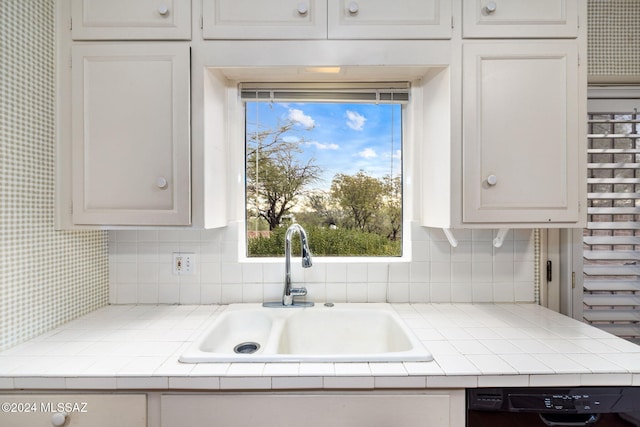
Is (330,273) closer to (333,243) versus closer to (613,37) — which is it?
(333,243)

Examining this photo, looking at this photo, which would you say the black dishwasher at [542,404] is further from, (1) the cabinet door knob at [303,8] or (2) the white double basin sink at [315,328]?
(1) the cabinet door knob at [303,8]

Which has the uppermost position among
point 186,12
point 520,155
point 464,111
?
point 186,12

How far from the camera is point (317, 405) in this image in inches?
37.3

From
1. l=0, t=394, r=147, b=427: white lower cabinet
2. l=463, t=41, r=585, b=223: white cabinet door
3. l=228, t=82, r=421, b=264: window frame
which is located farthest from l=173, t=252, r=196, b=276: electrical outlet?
l=463, t=41, r=585, b=223: white cabinet door

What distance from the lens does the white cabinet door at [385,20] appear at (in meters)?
1.24

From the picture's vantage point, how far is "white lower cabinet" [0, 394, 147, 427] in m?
0.94

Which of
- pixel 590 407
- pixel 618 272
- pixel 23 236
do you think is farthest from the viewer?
pixel 618 272

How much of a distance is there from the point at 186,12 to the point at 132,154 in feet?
1.91

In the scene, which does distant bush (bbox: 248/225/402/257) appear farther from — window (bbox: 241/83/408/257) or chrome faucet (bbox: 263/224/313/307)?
chrome faucet (bbox: 263/224/313/307)

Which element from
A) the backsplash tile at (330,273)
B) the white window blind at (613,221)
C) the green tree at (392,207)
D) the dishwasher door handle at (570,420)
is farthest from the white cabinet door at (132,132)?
the white window blind at (613,221)

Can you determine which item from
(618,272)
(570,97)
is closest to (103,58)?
(570,97)

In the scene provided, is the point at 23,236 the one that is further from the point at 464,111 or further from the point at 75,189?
the point at 464,111

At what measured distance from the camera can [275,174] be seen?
1703 millimetres

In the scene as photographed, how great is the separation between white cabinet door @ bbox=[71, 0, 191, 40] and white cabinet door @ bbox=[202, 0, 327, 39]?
11 cm
